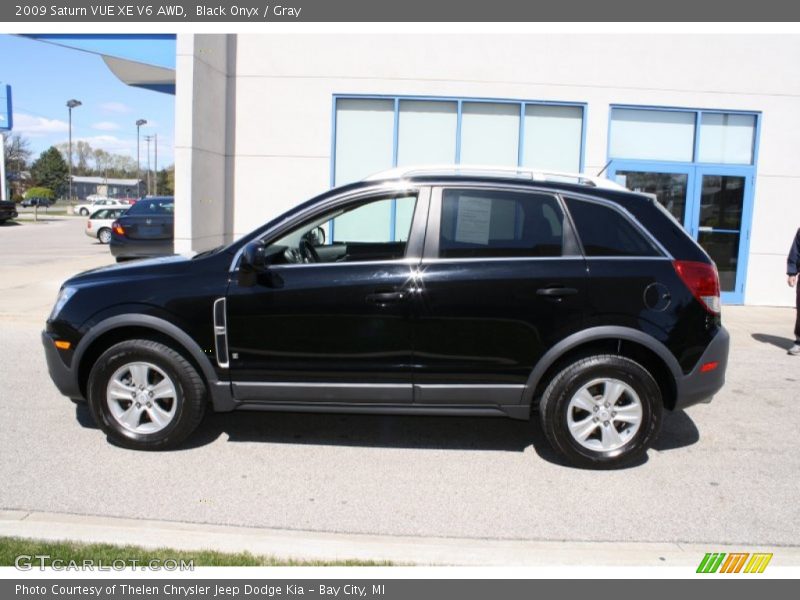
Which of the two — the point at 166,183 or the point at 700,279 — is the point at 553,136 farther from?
the point at 166,183

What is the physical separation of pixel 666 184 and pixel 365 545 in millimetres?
9806

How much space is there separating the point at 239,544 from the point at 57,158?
333 ft

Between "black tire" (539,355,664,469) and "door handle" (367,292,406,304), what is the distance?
1166 mm

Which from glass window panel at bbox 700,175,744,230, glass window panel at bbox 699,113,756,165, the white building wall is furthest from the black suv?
glass window panel at bbox 699,113,756,165

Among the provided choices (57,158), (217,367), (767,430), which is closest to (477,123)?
(767,430)

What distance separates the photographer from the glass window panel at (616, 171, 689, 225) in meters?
11.3

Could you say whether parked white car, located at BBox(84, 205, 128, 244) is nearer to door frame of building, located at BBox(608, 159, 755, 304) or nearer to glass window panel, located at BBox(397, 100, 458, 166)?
glass window panel, located at BBox(397, 100, 458, 166)

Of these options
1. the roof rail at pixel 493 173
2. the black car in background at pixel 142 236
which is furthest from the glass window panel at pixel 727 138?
the black car in background at pixel 142 236

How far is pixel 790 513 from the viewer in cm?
391

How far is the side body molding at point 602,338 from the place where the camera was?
4285mm

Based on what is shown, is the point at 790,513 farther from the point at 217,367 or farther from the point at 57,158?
the point at 57,158

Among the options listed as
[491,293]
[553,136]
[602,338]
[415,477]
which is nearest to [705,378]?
[602,338]

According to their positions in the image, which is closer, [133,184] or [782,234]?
[782,234]
